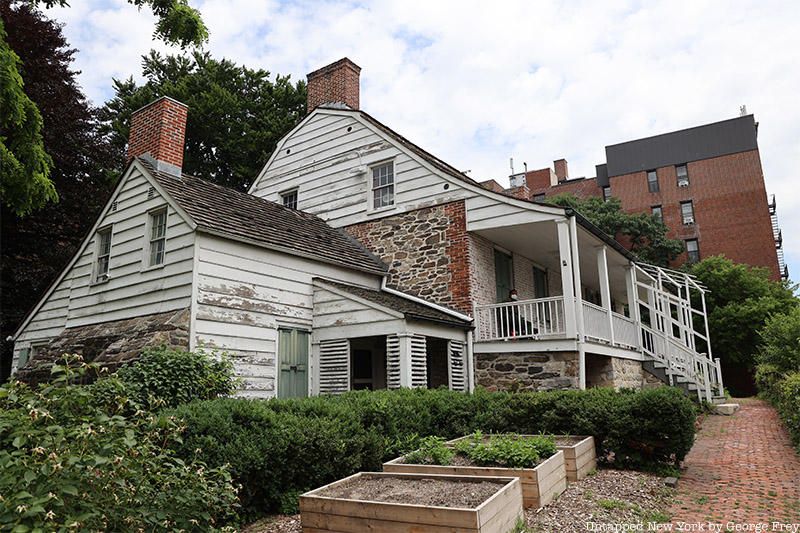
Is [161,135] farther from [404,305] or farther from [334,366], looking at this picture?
[404,305]

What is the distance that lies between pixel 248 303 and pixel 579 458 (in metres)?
6.29

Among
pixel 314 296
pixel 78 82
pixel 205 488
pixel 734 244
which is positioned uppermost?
pixel 78 82

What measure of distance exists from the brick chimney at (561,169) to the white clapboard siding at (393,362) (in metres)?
39.4

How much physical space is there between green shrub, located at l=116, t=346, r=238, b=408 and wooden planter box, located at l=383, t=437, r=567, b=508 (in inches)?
143

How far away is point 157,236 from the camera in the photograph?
10641mm

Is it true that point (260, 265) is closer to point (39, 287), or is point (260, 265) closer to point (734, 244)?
point (39, 287)

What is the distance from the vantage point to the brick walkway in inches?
216

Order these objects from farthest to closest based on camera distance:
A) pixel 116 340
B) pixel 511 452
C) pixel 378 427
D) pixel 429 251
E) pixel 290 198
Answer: pixel 290 198 < pixel 429 251 < pixel 116 340 < pixel 378 427 < pixel 511 452

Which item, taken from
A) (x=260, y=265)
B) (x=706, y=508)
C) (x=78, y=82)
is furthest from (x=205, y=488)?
(x=78, y=82)

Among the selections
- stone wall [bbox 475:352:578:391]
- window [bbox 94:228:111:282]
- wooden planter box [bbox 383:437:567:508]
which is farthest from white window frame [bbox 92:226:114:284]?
wooden planter box [bbox 383:437:567:508]

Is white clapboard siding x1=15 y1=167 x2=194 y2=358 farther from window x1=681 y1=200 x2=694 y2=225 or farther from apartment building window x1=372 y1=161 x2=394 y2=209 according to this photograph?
window x1=681 y1=200 x2=694 y2=225

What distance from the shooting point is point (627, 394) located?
25.6ft

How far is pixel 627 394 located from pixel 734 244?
31671 millimetres

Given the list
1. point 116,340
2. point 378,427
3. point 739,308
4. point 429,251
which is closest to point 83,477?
point 378,427
